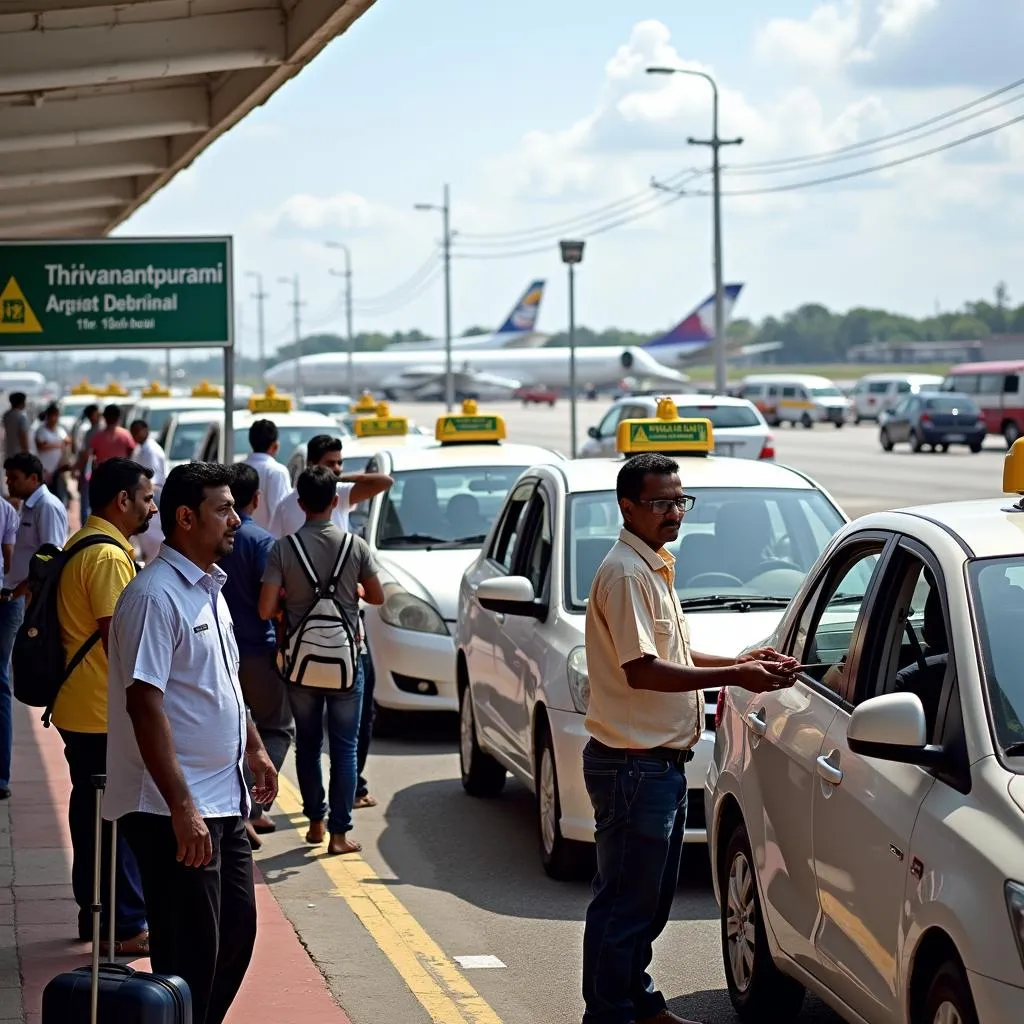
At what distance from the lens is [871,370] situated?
186 metres

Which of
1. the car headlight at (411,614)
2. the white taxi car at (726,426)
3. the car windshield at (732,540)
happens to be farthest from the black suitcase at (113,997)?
the white taxi car at (726,426)

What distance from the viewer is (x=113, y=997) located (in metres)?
4.66

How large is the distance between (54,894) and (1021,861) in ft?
16.1

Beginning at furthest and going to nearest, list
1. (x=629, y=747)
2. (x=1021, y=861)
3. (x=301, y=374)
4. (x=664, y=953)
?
1. (x=301, y=374)
2. (x=664, y=953)
3. (x=629, y=747)
4. (x=1021, y=861)

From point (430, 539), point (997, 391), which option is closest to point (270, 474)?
point (430, 539)

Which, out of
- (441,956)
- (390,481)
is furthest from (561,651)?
(390,481)

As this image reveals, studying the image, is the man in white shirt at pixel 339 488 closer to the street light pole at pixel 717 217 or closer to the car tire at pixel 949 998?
the car tire at pixel 949 998

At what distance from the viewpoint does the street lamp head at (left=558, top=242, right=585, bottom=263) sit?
1122 inches

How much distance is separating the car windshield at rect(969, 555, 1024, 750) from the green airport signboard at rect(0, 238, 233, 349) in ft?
28.0

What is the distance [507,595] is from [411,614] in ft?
12.8

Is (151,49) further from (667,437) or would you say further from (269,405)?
(269,405)

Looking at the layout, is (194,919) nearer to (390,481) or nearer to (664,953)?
(664,953)

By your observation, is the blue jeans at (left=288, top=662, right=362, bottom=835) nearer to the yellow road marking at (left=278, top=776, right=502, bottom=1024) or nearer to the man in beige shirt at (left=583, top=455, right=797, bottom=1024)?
the yellow road marking at (left=278, top=776, right=502, bottom=1024)

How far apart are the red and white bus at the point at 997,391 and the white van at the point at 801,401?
18.8m
